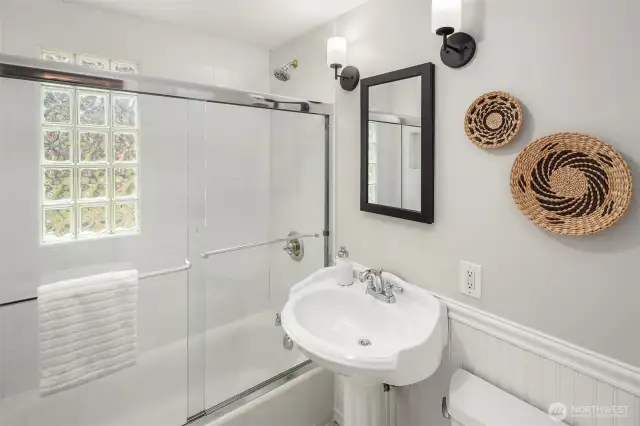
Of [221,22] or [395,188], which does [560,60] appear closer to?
[395,188]

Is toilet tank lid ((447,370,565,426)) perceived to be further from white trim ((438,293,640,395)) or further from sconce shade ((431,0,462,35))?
sconce shade ((431,0,462,35))

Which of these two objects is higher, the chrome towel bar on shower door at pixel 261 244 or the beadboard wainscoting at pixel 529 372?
the chrome towel bar on shower door at pixel 261 244

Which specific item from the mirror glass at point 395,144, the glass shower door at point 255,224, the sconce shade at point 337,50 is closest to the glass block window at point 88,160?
the glass shower door at point 255,224

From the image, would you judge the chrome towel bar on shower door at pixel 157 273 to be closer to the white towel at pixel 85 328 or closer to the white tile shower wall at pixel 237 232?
the white towel at pixel 85 328

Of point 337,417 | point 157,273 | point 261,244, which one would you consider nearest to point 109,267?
point 157,273

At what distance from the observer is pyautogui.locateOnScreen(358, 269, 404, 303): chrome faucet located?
1535 millimetres

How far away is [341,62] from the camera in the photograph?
5.67ft

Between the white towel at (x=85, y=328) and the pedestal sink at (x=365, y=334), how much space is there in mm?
677

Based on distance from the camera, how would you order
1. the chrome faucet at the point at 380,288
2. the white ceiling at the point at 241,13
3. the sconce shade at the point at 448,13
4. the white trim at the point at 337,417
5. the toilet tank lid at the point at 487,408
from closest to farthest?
the toilet tank lid at the point at 487,408, the sconce shade at the point at 448,13, the chrome faucet at the point at 380,288, the white ceiling at the point at 241,13, the white trim at the point at 337,417

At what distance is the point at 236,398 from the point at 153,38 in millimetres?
2106

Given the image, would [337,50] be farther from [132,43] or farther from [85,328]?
[85,328]

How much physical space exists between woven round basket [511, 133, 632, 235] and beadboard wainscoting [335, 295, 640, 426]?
41 cm

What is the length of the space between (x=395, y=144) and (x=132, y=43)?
65.3 inches

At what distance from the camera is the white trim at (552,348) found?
0.98 meters
